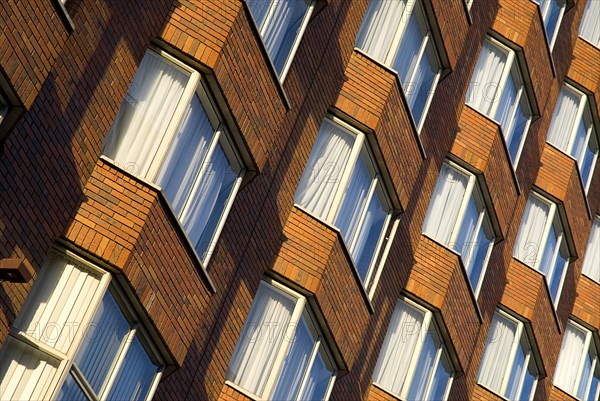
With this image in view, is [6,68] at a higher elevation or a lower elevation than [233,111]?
lower

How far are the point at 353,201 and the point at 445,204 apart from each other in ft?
12.2

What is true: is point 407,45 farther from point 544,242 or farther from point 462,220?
point 544,242

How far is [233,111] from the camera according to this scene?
14.5 meters

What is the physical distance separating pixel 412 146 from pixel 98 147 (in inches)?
295

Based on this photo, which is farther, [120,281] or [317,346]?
[317,346]

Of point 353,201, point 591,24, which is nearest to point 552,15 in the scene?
point 591,24

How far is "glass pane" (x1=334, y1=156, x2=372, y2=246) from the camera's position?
58.0 feet

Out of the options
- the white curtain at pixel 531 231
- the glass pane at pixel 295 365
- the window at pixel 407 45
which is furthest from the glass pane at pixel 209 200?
the white curtain at pixel 531 231

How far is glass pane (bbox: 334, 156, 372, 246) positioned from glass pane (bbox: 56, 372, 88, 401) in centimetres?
612

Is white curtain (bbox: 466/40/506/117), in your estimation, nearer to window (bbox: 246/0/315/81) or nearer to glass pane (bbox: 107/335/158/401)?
window (bbox: 246/0/315/81)

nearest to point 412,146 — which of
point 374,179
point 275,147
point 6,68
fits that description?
point 374,179

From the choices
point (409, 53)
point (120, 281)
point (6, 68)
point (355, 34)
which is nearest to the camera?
point (6, 68)

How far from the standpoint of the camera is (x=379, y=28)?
61.9 feet

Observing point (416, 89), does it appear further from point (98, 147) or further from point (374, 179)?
point (98, 147)
